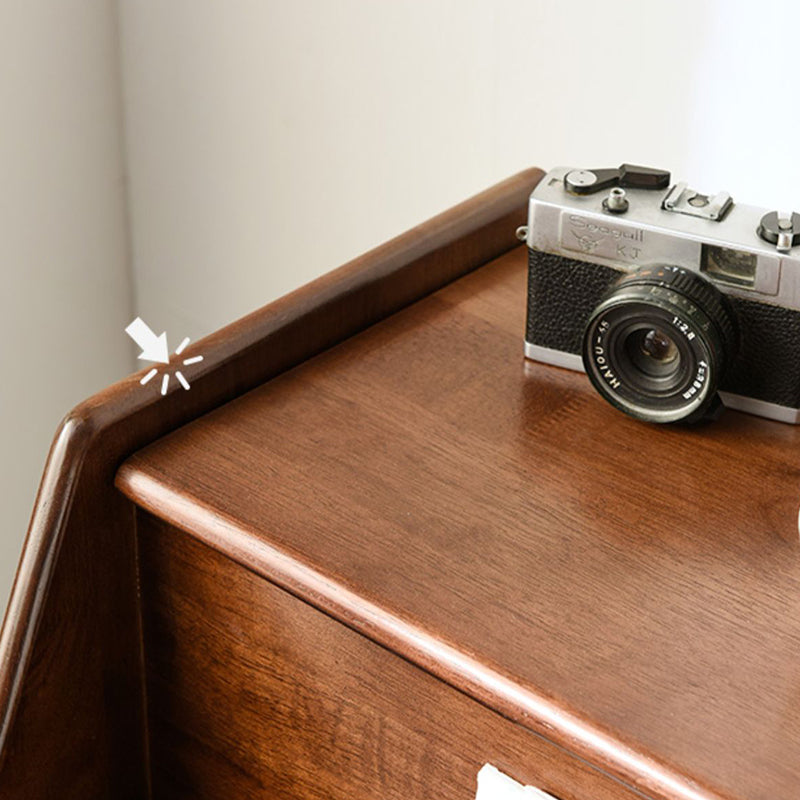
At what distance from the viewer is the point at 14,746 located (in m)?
0.60

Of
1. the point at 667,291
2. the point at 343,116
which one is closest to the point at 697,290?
the point at 667,291

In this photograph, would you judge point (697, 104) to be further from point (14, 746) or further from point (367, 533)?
point (14, 746)

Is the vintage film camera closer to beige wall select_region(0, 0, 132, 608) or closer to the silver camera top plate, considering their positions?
the silver camera top plate

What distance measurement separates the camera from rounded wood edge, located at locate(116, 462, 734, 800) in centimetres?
45

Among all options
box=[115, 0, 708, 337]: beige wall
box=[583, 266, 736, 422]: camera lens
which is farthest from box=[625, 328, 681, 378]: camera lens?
box=[115, 0, 708, 337]: beige wall

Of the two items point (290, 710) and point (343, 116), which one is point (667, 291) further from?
point (343, 116)

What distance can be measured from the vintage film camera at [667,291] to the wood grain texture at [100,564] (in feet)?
0.38

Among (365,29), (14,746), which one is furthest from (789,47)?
(14,746)

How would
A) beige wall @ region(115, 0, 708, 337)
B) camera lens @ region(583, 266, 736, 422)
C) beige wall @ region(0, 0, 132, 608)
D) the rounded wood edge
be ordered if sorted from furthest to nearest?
beige wall @ region(0, 0, 132, 608), beige wall @ region(115, 0, 708, 337), camera lens @ region(583, 266, 736, 422), the rounded wood edge

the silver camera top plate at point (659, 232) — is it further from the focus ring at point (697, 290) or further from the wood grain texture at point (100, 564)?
the wood grain texture at point (100, 564)

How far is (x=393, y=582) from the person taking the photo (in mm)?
516

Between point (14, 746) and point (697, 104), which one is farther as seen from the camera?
point (697, 104)

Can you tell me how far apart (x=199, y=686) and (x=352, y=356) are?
0.19m

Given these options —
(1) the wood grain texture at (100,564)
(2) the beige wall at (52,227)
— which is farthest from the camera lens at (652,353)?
(2) the beige wall at (52,227)
